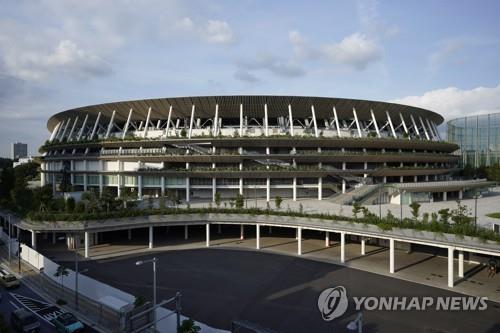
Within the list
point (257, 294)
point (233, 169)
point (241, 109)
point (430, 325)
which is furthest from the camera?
point (241, 109)

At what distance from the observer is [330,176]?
194 ft

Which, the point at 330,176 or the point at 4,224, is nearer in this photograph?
the point at 4,224

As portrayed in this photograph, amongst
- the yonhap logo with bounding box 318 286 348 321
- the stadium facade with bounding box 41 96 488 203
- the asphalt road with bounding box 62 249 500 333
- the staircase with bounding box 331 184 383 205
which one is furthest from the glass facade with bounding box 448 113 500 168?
the yonhap logo with bounding box 318 286 348 321

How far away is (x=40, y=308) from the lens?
23.8 metres

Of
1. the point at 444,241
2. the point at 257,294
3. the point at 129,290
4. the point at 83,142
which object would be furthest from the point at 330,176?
the point at 83,142

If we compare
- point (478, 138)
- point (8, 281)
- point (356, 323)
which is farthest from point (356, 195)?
point (478, 138)

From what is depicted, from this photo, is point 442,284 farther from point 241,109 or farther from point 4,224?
point 4,224

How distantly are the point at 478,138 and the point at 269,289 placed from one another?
110548 mm

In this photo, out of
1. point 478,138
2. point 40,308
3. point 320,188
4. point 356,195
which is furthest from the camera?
point 478,138

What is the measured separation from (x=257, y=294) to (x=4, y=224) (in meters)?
47.3

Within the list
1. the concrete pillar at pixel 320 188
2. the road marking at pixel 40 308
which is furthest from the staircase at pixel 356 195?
the road marking at pixel 40 308

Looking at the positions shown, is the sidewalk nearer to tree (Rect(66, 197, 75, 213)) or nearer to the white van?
the white van

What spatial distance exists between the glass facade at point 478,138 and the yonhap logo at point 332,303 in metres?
99.9

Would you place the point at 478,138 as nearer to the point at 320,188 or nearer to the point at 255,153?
the point at 320,188
